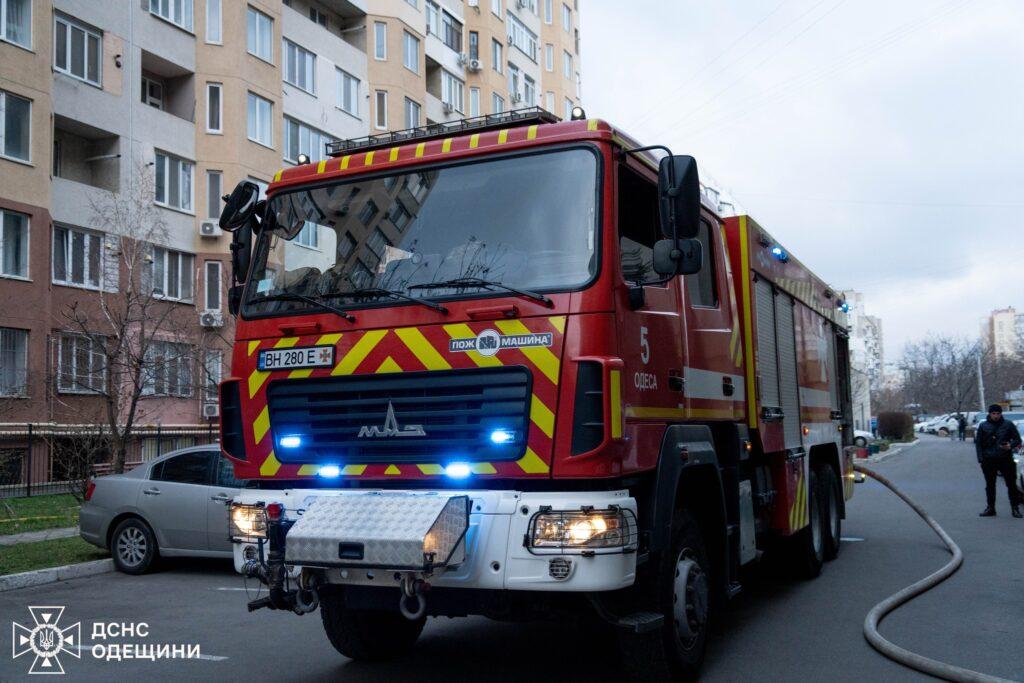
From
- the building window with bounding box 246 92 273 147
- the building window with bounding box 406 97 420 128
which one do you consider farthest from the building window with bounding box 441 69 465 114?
the building window with bounding box 246 92 273 147

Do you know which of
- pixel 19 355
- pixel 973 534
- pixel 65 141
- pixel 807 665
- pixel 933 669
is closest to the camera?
pixel 933 669

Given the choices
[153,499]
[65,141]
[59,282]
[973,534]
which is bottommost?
[973,534]

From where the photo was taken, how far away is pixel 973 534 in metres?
13.4

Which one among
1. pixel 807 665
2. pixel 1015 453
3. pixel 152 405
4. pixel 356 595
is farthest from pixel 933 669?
pixel 152 405

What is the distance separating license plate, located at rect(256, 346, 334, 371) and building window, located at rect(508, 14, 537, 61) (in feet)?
156

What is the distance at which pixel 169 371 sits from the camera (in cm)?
2602

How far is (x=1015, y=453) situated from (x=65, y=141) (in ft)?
78.5

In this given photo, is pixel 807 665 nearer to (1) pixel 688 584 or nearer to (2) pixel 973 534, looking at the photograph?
(1) pixel 688 584

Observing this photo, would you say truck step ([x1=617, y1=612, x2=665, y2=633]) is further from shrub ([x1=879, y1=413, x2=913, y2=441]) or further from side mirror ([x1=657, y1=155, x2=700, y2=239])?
shrub ([x1=879, y1=413, x2=913, y2=441])

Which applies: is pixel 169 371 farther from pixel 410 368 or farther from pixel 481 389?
pixel 481 389

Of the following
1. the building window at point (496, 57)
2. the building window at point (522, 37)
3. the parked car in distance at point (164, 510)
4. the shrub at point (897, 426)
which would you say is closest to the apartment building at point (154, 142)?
the parked car in distance at point (164, 510)

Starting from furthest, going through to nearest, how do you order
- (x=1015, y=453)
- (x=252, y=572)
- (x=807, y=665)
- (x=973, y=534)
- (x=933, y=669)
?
(x=1015, y=453), (x=973, y=534), (x=807, y=665), (x=933, y=669), (x=252, y=572)

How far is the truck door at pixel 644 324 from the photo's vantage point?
5.34 meters

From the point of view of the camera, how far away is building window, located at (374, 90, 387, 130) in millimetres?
38969
